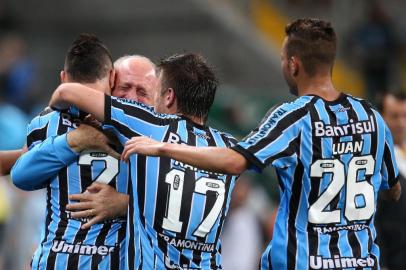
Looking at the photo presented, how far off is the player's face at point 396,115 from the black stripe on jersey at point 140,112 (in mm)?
2953

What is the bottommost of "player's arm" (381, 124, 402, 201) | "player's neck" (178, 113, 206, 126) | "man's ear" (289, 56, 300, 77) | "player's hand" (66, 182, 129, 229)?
"player's hand" (66, 182, 129, 229)

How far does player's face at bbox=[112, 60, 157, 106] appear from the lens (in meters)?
6.31

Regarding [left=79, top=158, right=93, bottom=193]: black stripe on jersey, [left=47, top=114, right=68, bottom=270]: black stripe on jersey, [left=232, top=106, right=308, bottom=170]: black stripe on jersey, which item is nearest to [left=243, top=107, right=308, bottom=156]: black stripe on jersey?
[left=232, top=106, right=308, bottom=170]: black stripe on jersey

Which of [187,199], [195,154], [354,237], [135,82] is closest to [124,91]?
[135,82]

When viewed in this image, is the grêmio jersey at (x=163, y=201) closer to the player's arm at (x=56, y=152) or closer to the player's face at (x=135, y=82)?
the player's arm at (x=56, y=152)

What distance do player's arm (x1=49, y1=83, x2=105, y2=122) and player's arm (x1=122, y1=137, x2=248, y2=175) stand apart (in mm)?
351

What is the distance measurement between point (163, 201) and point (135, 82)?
3.12 feet

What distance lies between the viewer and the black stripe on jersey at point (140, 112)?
5672mm

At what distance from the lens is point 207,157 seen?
545 centimetres

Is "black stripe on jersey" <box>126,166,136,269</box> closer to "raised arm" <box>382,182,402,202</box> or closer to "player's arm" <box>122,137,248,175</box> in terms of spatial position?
"player's arm" <box>122,137,248,175</box>

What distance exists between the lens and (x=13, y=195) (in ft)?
42.8

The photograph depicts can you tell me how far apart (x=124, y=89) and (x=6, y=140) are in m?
6.14

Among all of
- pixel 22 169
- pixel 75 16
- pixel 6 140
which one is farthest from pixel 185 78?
pixel 75 16

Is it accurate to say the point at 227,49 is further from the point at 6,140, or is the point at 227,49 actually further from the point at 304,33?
the point at 304,33
